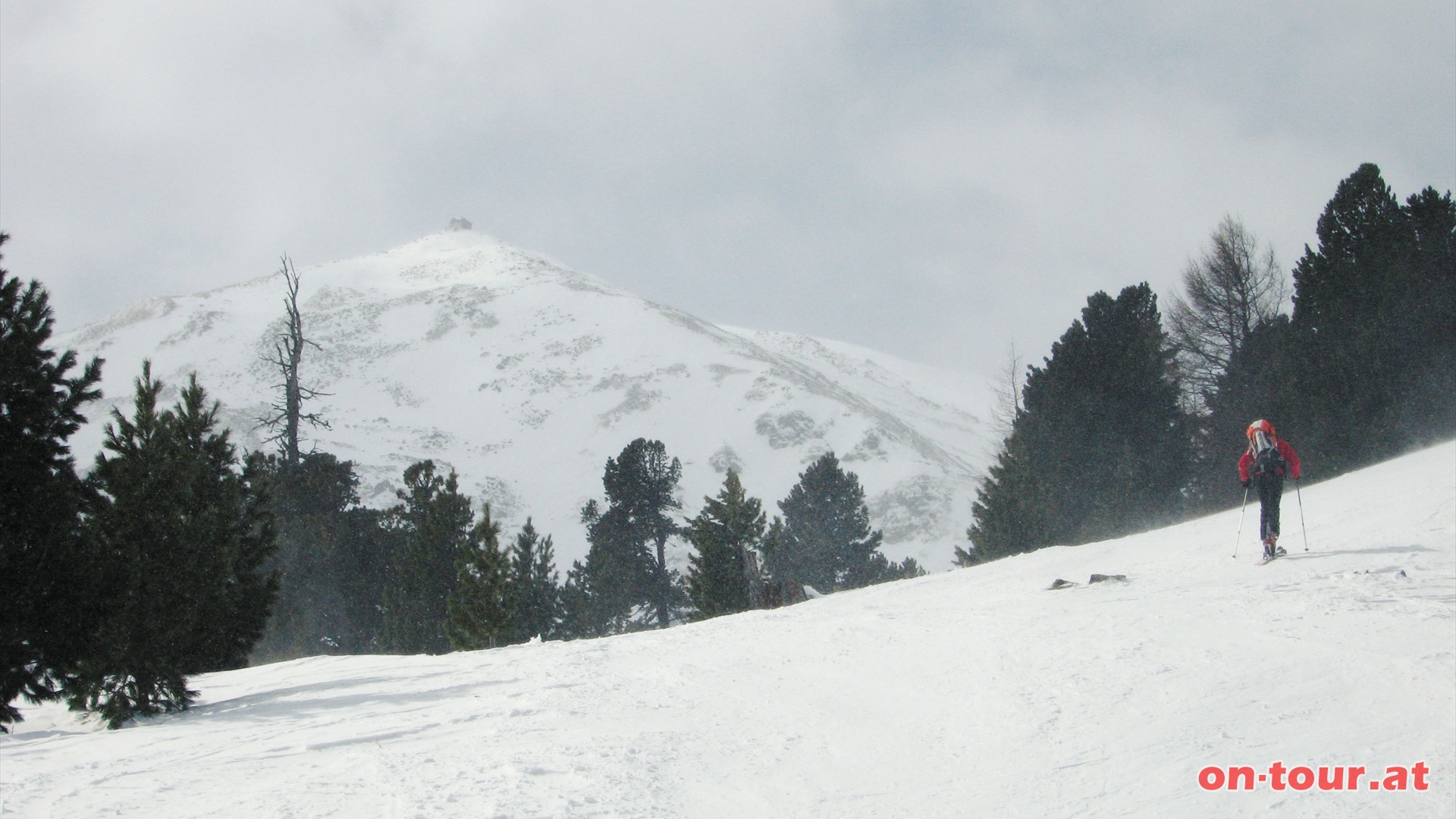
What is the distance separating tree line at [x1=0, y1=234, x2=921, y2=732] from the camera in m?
11.0

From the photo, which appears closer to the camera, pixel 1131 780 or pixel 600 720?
pixel 1131 780

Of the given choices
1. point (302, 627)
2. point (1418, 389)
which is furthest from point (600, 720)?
point (302, 627)

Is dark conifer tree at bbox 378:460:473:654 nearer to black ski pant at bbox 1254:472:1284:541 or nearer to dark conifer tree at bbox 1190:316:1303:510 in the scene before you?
dark conifer tree at bbox 1190:316:1303:510

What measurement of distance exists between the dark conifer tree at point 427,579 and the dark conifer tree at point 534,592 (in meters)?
2.39

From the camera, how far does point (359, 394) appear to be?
13038 cm

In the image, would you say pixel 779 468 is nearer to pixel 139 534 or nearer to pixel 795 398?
pixel 795 398

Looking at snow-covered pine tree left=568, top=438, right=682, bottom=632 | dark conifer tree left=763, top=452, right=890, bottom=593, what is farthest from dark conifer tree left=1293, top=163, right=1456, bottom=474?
snow-covered pine tree left=568, top=438, right=682, bottom=632

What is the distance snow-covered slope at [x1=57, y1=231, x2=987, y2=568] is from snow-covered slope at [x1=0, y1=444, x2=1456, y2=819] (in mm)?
71139

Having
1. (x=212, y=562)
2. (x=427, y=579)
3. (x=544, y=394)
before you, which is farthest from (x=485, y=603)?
(x=544, y=394)

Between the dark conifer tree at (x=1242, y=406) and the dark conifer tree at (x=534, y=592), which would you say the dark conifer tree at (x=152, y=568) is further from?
the dark conifer tree at (x=1242, y=406)

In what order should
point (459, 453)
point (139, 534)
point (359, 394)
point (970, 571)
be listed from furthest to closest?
point (359, 394) < point (459, 453) < point (970, 571) < point (139, 534)

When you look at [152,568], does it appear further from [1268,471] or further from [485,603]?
[1268,471]

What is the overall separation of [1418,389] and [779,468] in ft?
255

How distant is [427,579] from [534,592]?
185 inches
